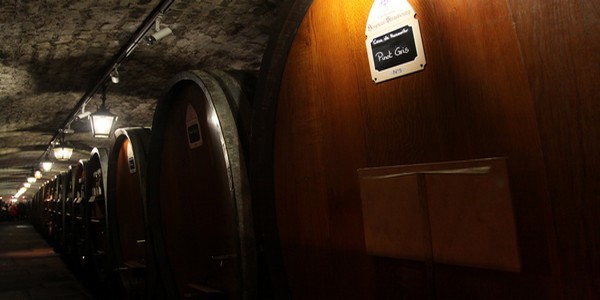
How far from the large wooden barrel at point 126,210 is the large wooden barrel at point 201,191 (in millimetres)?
795

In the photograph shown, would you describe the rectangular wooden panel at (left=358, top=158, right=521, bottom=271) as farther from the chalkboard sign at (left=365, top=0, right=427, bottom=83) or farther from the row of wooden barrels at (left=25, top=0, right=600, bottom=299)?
the chalkboard sign at (left=365, top=0, right=427, bottom=83)

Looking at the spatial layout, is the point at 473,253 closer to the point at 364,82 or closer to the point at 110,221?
the point at 364,82

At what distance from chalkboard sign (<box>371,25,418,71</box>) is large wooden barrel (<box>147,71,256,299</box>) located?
0.87 m

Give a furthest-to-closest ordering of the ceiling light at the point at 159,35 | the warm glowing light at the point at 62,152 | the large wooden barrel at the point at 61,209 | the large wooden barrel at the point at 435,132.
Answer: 1. the warm glowing light at the point at 62,152
2. the large wooden barrel at the point at 61,209
3. the ceiling light at the point at 159,35
4. the large wooden barrel at the point at 435,132

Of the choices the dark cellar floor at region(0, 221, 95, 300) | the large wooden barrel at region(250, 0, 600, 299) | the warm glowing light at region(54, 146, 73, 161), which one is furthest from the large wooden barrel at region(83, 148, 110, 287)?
the warm glowing light at region(54, 146, 73, 161)

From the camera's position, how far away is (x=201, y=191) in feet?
7.26

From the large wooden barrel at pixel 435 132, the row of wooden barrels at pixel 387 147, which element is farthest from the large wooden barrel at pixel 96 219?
the large wooden barrel at pixel 435 132

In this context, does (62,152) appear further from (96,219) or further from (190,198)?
(190,198)

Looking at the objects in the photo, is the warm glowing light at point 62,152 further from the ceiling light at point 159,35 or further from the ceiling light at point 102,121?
the ceiling light at point 159,35

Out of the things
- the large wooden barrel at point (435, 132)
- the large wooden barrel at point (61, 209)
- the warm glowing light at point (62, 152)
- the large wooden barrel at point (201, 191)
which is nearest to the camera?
the large wooden barrel at point (435, 132)

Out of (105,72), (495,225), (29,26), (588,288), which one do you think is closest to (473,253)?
(495,225)

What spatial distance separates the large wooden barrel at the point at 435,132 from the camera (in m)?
0.78

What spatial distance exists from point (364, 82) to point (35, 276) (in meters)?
7.54

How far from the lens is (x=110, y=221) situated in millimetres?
3684
